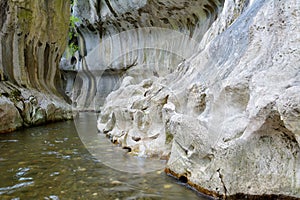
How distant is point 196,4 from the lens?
10.6 m

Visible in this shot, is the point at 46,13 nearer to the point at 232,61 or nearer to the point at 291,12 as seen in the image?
the point at 232,61

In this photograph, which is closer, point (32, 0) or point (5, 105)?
point (5, 105)

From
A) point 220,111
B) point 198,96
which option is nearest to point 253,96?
point 220,111

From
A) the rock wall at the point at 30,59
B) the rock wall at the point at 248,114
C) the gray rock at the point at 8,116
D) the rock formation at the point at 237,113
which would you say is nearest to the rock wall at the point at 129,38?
the rock wall at the point at 30,59

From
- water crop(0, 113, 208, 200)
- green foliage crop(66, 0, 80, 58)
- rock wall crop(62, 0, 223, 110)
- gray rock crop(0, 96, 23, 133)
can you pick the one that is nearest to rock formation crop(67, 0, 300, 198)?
water crop(0, 113, 208, 200)

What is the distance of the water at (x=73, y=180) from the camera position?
269 cm

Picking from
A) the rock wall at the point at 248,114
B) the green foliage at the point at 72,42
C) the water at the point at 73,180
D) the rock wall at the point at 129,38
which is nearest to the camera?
the rock wall at the point at 248,114

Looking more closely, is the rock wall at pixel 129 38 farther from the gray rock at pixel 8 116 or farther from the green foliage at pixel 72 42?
the gray rock at pixel 8 116

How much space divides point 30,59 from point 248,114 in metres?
9.62

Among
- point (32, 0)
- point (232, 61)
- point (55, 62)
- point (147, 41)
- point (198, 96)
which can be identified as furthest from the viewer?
point (147, 41)

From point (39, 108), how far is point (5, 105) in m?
2.28

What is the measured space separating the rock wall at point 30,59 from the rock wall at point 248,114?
587 centimetres

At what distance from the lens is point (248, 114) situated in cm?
245

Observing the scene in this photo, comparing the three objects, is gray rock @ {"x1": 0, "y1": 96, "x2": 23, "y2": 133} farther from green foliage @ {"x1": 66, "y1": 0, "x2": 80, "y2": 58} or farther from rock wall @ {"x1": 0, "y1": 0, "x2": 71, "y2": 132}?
green foliage @ {"x1": 66, "y1": 0, "x2": 80, "y2": 58}
